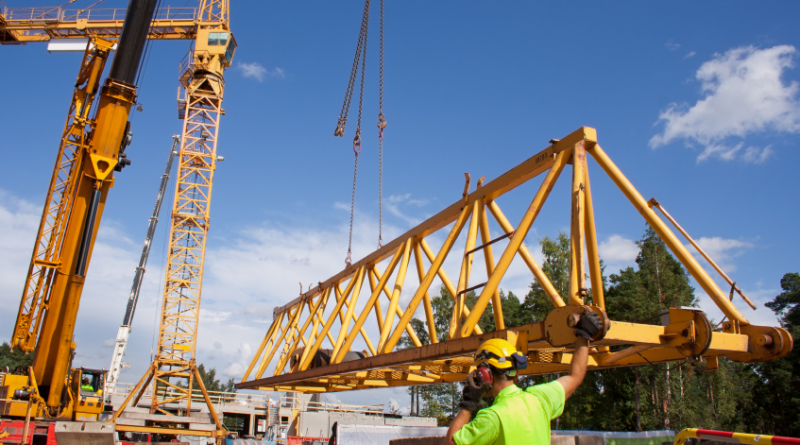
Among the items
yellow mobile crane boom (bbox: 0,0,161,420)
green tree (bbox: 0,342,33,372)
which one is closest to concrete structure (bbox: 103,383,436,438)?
yellow mobile crane boom (bbox: 0,0,161,420)

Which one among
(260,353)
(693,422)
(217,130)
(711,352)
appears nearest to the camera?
(711,352)

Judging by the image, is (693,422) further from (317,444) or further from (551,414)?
(551,414)

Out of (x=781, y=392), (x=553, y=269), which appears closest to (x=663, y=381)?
(x=553, y=269)

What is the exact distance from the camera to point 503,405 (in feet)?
9.52

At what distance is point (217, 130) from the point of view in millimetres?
34375

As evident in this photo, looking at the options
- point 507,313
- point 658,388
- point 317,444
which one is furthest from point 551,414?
point 507,313

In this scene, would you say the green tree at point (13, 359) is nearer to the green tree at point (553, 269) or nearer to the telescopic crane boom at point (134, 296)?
the telescopic crane boom at point (134, 296)

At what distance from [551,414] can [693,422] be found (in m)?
30.2

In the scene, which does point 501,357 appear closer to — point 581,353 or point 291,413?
point 581,353

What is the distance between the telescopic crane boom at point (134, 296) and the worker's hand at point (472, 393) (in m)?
39.0

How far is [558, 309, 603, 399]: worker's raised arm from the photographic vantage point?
344 cm

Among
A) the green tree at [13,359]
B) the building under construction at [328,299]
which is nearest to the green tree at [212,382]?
the green tree at [13,359]

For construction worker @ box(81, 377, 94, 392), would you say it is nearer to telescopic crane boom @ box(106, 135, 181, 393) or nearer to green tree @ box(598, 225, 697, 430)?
telescopic crane boom @ box(106, 135, 181, 393)

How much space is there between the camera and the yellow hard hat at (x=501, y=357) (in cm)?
309
